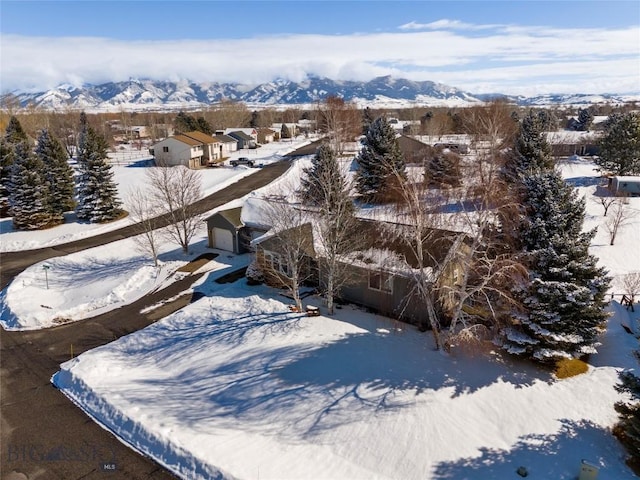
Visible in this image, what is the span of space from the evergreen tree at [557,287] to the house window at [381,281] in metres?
5.65

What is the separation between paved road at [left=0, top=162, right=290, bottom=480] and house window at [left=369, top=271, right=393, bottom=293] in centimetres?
1041

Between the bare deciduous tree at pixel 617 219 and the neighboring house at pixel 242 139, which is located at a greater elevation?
the neighboring house at pixel 242 139

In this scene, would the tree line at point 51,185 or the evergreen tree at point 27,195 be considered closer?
the evergreen tree at point 27,195

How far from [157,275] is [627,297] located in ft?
90.9

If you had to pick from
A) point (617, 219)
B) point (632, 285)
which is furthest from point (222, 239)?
point (617, 219)

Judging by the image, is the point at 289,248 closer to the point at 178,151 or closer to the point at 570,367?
the point at 570,367

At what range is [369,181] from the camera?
38.9 m

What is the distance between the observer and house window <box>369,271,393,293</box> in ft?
67.0

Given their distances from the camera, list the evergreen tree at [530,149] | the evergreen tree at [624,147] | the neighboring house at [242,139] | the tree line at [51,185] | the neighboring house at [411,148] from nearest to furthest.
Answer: the evergreen tree at [530,149], the tree line at [51,185], the evergreen tree at [624,147], the neighboring house at [411,148], the neighboring house at [242,139]

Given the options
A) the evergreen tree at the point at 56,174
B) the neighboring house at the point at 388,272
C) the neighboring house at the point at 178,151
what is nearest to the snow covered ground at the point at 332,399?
the neighboring house at the point at 388,272

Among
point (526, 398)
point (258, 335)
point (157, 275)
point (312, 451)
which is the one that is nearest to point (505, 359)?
point (526, 398)

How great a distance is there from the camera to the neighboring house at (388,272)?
19.7 m

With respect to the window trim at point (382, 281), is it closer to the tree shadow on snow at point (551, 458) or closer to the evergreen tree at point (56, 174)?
the tree shadow on snow at point (551, 458)

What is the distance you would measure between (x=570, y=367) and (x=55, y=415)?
19397mm
